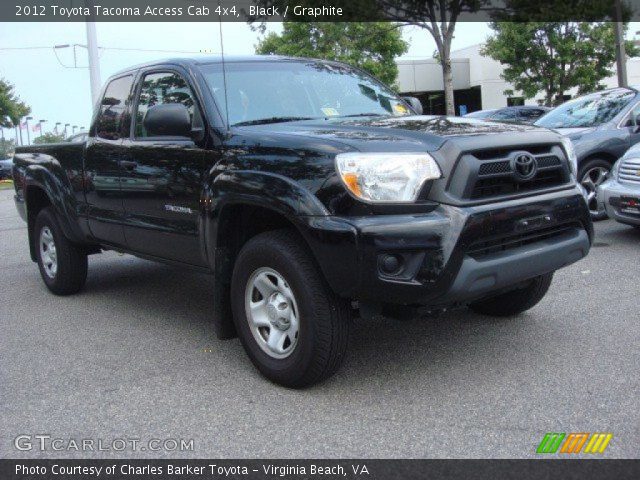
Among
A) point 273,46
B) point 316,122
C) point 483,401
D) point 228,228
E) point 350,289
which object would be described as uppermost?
point 273,46

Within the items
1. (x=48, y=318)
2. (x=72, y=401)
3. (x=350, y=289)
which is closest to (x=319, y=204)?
(x=350, y=289)

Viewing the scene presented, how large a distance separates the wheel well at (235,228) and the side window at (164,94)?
66cm

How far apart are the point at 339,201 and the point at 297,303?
1.95ft

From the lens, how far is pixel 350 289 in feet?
11.1

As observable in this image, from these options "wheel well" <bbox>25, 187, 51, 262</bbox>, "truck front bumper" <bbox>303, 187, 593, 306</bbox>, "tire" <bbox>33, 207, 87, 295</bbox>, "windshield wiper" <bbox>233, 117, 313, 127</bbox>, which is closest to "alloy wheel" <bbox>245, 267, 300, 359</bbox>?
"truck front bumper" <bbox>303, 187, 593, 306</bbox>

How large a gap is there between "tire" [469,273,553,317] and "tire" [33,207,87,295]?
3451 millimetres

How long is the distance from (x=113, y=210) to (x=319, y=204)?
2392mm

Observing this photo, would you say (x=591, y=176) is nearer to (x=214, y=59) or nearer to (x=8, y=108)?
(x=214, y=59)

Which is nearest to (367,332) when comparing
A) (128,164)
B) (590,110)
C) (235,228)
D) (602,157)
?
(235,228)

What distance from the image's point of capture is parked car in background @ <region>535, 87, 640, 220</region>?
Answer: 8.59m

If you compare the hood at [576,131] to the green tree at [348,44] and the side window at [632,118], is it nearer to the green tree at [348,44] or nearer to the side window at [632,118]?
the side window at [632,118]

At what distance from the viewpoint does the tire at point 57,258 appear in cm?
617

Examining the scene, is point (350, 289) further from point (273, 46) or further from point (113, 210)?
point (273, 46)

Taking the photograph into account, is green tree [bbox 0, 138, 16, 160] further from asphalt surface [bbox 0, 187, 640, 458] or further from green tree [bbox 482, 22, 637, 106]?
asphalt surface [bbox 0, 187, 640, 458]
